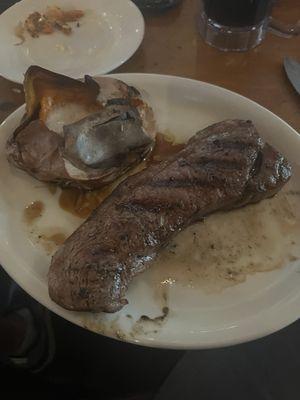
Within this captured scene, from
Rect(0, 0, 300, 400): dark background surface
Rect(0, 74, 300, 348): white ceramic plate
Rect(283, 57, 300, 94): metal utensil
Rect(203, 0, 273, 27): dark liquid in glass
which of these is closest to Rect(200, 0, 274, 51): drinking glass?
Rect(203, 0, 273, 27): dark liquid in glass

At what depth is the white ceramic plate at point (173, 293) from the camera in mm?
824

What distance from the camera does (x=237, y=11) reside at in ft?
4.08

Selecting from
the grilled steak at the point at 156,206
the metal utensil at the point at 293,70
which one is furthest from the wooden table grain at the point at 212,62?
the grilled steak at the point at 156,206

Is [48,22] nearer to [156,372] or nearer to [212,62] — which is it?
[212,62]

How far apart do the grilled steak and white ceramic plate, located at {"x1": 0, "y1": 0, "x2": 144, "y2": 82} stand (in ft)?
1.27

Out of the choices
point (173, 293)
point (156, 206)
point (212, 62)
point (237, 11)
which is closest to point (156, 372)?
point (173, 293)

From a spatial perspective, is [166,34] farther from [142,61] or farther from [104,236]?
[104,236]

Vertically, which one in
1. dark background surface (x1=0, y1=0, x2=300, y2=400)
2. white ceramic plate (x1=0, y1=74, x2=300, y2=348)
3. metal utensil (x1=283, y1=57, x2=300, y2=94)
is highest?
metal utensil (x1=283, y1=57, x2=300, y2=94)

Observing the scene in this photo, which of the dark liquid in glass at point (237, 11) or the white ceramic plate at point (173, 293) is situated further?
the dark liquid in glass at point (237, 11)

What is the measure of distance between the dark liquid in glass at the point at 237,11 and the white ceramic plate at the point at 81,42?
0.18 meters

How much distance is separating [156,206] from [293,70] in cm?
59

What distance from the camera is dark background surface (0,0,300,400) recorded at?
1062 mm

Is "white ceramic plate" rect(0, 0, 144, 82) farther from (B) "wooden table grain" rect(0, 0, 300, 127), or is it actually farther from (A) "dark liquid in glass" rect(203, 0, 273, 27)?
(A) "dark liquid in glass" rect(203, 0, 273, 27)

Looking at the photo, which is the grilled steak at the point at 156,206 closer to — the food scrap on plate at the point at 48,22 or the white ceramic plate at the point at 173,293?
the white ceramic plate at the point at 173,293
